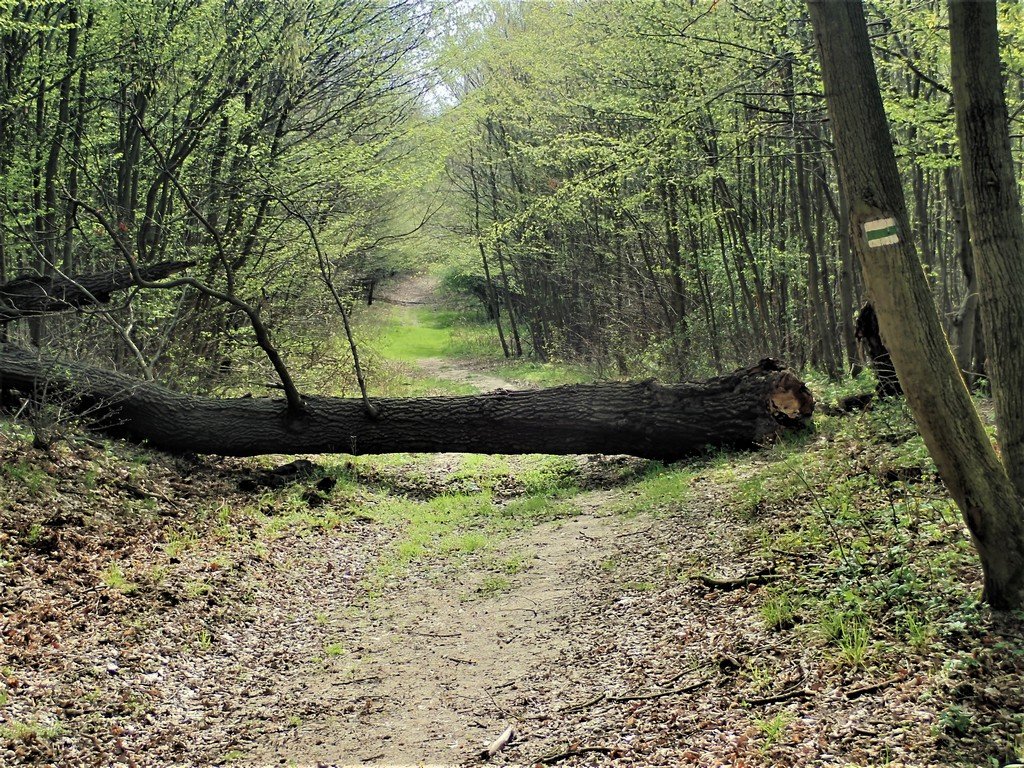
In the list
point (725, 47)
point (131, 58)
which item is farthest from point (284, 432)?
point (725, 47)

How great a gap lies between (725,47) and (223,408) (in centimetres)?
861

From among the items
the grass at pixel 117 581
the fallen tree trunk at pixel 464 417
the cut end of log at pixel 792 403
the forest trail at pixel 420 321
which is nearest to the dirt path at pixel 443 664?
the grass at pixel 117 581

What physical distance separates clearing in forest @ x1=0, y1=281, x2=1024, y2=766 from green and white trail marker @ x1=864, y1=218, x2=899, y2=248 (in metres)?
1.98

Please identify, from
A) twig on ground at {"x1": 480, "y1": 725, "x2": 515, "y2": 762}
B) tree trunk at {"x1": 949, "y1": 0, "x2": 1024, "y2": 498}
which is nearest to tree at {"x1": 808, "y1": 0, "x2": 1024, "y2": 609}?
tree trunk at {"x1": 949, "y1": 0, "x2": 1024, "y2": 498}

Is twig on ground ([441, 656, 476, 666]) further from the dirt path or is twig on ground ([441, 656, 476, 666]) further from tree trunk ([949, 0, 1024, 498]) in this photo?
tree trunk ([949, 0, 1024, 498])

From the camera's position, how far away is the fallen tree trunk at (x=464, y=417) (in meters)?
9.11

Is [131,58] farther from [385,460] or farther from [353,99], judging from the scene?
[385,460]

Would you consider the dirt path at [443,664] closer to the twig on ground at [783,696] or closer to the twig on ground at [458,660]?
the twig on ground at [458,660]

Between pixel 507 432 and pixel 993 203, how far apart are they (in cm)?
669

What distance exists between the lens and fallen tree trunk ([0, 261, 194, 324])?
29.6ft

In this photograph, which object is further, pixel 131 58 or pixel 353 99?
pixel 353 99

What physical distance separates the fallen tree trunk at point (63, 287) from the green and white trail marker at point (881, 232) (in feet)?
24.8

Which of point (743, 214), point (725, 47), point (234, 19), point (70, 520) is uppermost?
point (234, 19)

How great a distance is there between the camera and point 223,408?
10.1 metres
